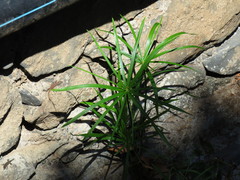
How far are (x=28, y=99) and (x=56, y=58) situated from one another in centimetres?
25

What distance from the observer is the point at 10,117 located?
168 centimetres

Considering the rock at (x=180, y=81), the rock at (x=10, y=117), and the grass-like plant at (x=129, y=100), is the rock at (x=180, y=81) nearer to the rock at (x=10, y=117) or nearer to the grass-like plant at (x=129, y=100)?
the grass-like plant at (x=129, y=100)

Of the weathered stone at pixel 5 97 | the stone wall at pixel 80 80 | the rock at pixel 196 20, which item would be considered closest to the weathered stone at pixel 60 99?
the stone wall at pixel 80 80

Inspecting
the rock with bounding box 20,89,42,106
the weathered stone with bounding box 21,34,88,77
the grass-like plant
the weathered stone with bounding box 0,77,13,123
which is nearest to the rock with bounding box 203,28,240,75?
the grass-like plant

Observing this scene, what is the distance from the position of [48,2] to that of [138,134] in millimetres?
812

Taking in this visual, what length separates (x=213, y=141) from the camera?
1811 millimetres

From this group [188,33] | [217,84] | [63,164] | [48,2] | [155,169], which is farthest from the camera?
[217,84]

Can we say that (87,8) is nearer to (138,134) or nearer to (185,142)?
(138,134)

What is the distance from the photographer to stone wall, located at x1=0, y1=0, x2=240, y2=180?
1.64m

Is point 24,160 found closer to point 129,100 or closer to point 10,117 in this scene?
point 10,117

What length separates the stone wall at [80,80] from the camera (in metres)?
1.64

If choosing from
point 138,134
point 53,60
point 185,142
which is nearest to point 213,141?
point 185,142

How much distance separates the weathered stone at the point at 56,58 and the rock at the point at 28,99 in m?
0.10

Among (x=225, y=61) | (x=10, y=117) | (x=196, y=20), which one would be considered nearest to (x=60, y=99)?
(x=10, y=117)
